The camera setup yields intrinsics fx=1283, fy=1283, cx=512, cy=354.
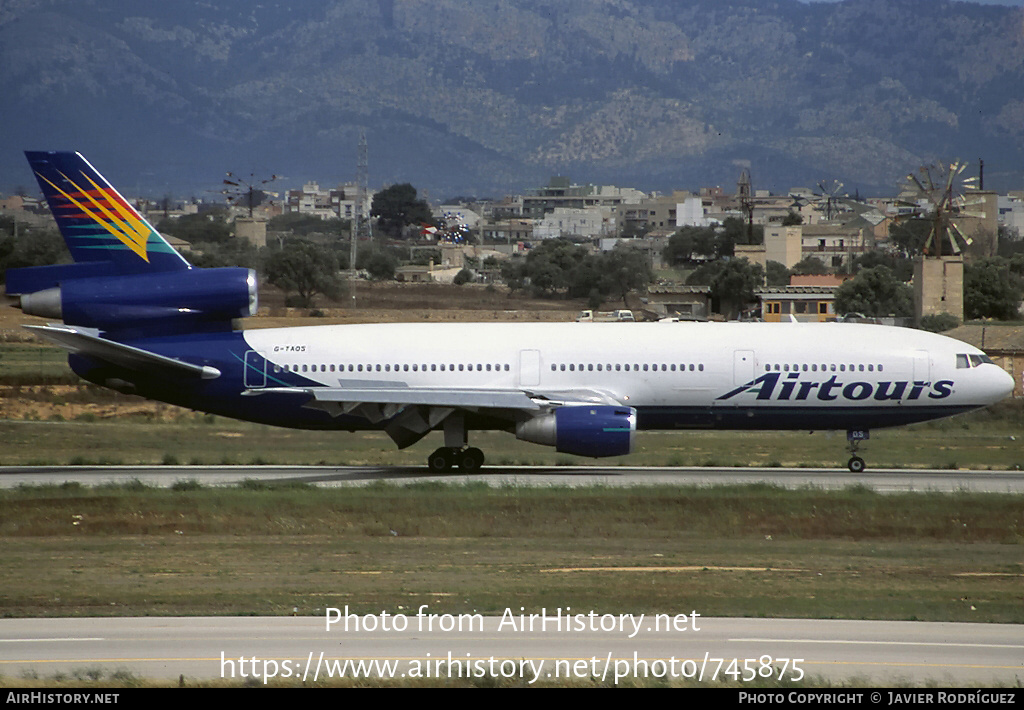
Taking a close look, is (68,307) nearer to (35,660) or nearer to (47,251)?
(35,660)

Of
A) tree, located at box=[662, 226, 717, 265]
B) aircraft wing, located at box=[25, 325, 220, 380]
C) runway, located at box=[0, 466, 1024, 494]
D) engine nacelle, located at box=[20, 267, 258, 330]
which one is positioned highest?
tree, located at box=[662, 226, 717, 265]

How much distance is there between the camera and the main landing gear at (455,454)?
35.1 metres

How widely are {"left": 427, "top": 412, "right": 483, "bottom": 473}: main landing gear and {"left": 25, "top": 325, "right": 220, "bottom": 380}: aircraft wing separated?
648cm

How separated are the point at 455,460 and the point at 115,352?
9541mm

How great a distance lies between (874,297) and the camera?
90.7 metres

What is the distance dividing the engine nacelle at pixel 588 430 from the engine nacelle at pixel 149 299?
9.00 metres

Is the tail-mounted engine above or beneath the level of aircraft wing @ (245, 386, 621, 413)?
above

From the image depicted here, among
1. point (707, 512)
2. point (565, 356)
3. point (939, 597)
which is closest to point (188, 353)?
point (565, 356)

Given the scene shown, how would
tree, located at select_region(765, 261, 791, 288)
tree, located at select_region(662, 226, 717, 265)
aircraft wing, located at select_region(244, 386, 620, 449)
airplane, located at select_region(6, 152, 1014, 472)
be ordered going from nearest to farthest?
1. aircraft wing, located at select_region(244, 386, 620, 449)
2. airplane, located at select_region(6, 152, 1014, 472)
3. tree, located at select_region(765, 261, 791, 288)
4. tree, located at select_region(662, 226, 717, 265)

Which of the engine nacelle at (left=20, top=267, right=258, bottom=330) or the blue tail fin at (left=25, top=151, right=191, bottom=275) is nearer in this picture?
the blue tail fin at (left=25, top=151, right=191, bottom=275)

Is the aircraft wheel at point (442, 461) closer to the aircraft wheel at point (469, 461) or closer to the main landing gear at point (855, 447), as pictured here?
the aircraft wheel at point (469, 461)

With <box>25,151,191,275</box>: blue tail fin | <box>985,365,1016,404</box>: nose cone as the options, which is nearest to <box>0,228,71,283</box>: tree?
<box>25,151,191,275</box>: blue tail fin

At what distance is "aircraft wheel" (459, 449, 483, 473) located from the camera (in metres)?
35.5

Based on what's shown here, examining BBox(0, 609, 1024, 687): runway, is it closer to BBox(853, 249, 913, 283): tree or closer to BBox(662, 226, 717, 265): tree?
BBox(853, 249, 913, 283): tree
